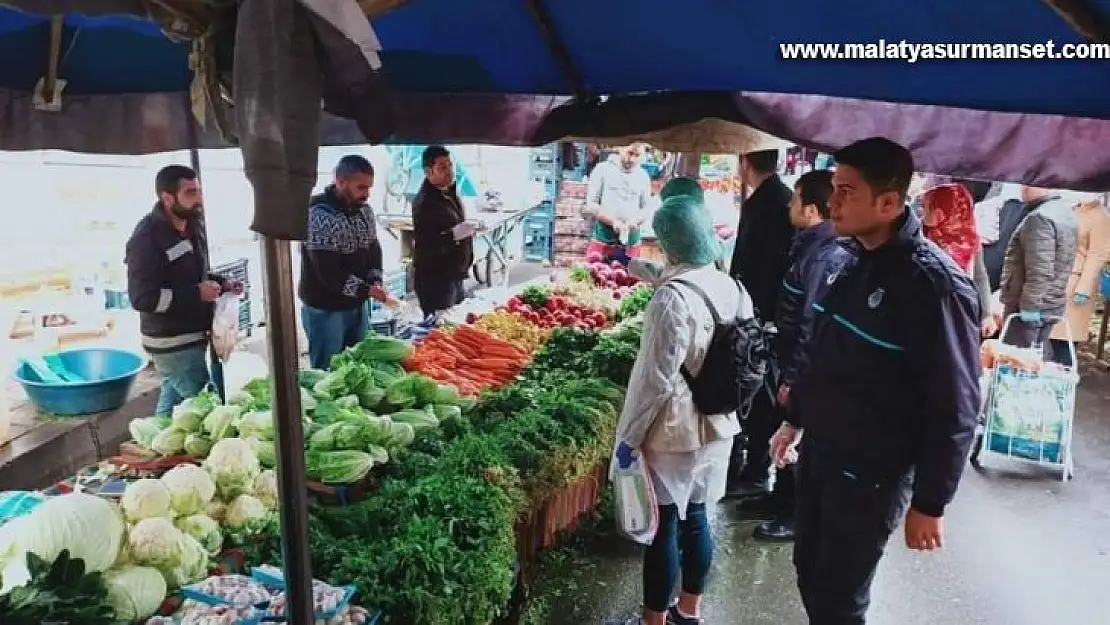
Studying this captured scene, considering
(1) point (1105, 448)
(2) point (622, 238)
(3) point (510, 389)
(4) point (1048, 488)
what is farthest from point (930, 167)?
(2) point (622, 238)

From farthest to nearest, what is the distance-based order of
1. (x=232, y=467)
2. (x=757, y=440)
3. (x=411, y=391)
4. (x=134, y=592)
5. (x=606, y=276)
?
(x=606, y=276) → (x=757, y=440) → (x=411, y=391) → (x=232, y=467) → (x=134, y=592)

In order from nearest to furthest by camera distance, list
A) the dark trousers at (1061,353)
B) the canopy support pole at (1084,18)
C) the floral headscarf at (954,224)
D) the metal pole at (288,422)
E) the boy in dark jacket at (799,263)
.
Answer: the metal pole at (288,422), the canopy support pole at (1084,18), the boy in dark jacket at (799,263), the floral headscarf at (954,224), the dark trousers at (1061,353)

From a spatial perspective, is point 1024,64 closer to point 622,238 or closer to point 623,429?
point 623,429

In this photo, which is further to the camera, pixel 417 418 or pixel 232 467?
pixel 417 418

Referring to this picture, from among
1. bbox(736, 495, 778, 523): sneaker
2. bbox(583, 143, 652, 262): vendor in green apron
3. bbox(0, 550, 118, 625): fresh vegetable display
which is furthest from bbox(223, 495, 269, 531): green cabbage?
bbox(583, 143, 652, 262): vendor in green apron

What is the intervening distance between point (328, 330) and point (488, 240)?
214 inches

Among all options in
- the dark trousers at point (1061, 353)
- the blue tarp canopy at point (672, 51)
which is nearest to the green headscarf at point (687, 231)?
the blue tarp canopy at point (672, 51)

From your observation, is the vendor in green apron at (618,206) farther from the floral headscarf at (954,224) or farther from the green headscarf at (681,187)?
the green headscarf at (681,187)

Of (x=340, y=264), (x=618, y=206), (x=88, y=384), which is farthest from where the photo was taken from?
(x=618, y=206)

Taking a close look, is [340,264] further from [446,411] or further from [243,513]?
[243,513]

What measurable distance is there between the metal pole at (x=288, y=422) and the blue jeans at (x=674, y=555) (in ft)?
6.05

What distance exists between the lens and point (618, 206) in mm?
8844

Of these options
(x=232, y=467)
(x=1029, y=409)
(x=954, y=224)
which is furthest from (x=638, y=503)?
(x=1029, y=409)

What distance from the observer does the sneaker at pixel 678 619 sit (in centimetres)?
356
